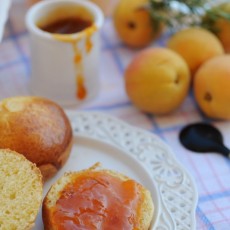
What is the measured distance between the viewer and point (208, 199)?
5.07 feet

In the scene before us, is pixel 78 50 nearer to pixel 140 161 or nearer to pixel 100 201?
pixel 140 161

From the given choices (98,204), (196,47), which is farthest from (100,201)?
(196,47)

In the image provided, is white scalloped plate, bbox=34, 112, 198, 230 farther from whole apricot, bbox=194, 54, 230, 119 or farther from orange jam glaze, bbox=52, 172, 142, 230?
whole apricot, bbox=194, 54, 230, 119

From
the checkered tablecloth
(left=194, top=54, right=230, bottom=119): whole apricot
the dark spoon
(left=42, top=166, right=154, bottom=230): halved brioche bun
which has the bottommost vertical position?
the checkered tablecloth

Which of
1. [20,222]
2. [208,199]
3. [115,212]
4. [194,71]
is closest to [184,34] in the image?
[194,71]

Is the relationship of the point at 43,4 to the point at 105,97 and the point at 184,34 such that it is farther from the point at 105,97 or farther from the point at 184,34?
the point at 184,34

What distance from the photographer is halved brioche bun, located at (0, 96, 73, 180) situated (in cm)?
145

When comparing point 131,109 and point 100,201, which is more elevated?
point 100,201

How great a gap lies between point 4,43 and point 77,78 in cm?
46

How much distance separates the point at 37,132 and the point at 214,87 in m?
0.59

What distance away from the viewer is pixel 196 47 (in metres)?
1.87

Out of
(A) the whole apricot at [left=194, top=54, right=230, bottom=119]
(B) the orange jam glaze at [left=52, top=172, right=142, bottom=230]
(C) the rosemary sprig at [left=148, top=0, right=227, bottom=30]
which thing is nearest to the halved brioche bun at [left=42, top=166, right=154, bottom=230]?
(B) the orange jam glaze at [left=52, top=172, right=142, bottom=230]

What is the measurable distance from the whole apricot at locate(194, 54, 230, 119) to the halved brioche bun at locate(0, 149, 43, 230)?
2.14ft

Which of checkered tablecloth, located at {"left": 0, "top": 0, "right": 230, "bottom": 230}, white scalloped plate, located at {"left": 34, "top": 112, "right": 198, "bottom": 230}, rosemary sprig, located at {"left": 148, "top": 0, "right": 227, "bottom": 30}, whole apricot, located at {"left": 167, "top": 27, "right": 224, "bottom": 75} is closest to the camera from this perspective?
white scalloped plate, located at {"left": 34, "top": 112, "right": 198, "bottom": 230}
